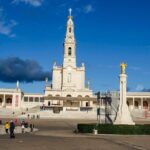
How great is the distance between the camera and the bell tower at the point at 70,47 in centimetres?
12125

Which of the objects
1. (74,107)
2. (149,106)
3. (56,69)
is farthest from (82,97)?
(149,106)

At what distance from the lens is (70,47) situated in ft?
399

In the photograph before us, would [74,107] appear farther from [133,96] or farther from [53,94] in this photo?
[133,96]

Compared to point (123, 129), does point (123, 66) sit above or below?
above

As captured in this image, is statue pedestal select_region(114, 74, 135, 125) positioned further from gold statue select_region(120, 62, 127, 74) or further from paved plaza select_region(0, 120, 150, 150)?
paved plaza select_region(0, 120, 150, 150)

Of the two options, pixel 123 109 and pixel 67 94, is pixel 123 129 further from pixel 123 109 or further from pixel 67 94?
pixel 67 94

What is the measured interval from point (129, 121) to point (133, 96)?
3101 inches

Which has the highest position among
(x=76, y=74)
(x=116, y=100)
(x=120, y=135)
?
(x=76, y=74)

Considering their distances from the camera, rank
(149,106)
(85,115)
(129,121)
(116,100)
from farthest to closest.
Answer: (149,106) → (85,115) → (116,100) → (129,121)

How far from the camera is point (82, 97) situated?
11488 centimetres

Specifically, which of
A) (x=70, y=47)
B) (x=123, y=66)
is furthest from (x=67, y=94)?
(x=123, y=66)

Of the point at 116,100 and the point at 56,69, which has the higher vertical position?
the point at 56,69

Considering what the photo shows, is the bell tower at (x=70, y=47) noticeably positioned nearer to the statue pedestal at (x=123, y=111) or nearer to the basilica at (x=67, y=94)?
the basilica at (x=67, y=94)

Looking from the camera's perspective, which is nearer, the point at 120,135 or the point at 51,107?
the point at 120,135
